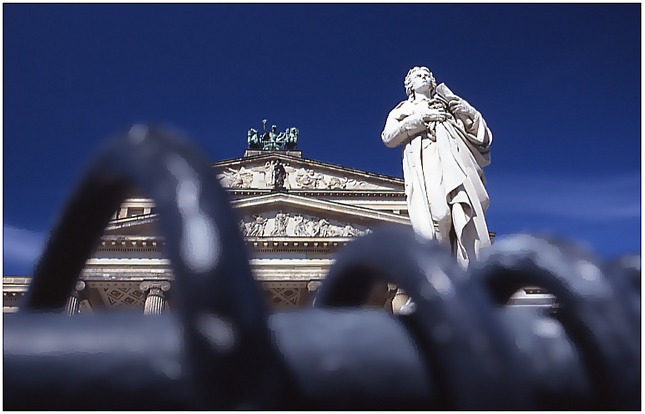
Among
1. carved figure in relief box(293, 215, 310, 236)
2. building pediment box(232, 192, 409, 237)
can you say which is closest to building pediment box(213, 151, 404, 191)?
building pediment box(232, 192, 409, 237)

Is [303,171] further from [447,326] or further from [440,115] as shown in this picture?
[447,326]

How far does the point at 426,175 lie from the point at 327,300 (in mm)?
4882

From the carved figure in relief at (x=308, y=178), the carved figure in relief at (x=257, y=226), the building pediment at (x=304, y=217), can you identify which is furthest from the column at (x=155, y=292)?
the carved figure in relief at (x=308, y=178)

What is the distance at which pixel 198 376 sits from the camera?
Answer: 2.05 ft

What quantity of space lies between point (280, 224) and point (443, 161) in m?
23.1

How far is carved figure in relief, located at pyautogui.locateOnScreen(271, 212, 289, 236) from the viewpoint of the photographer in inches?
1118

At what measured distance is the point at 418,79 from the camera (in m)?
6.50

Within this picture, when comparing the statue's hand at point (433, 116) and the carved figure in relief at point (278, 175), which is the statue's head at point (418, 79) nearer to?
the statue's hand at point (433, 116)

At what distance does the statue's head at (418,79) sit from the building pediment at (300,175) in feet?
88.2

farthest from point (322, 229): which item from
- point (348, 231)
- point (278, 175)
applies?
point (278, 175)

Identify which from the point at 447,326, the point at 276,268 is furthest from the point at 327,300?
the point at 276,268

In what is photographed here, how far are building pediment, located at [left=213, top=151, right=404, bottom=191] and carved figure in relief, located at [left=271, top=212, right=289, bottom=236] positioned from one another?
209 inches

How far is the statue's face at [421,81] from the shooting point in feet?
21.1

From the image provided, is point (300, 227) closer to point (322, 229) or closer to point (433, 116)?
point (322, 229)
